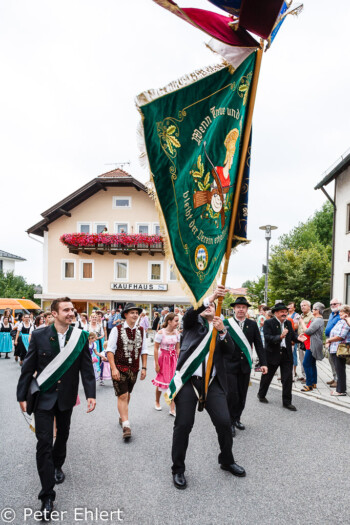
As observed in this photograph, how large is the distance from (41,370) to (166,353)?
305cm

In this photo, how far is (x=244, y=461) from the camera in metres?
4.09

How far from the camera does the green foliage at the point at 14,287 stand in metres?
44.8

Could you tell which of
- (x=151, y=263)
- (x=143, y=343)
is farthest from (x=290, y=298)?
(x=143, y=343)

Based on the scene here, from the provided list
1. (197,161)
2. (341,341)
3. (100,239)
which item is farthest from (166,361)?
(100,239)

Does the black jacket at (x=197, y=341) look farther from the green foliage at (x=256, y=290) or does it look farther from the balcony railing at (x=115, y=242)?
the green foliage at (x=256, y=290)

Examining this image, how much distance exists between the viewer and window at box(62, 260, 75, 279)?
27.4 m

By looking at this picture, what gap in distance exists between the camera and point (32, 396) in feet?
11.0

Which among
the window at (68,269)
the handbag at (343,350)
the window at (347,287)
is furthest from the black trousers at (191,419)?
the window at (68,269)

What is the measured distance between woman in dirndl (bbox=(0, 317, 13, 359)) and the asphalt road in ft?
28.5

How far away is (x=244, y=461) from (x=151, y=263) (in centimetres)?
2295

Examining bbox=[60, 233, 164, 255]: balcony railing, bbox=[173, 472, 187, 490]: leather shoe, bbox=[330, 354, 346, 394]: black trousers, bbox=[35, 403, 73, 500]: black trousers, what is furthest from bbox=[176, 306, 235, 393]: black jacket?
bbox=[60, 233, 164, 255]: balcony railing

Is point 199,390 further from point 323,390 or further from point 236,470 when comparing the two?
point 323,390

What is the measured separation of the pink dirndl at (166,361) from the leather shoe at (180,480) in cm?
251

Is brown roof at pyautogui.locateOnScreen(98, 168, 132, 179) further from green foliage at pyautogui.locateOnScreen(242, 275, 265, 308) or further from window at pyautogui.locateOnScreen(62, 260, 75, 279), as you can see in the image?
green foliage at pyautogui.locateOnScreen(242, 275, 265, 308)
